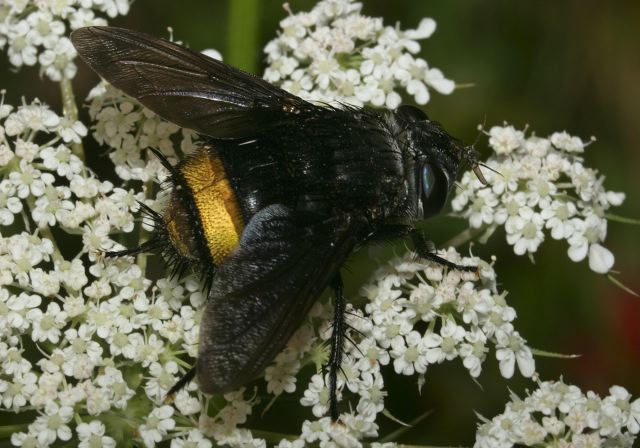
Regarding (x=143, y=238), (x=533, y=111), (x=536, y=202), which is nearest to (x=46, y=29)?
(x=143, y=238)

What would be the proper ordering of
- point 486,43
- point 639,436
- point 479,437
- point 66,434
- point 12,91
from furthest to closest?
1. point 486,43
2. point 12,91
3. point 639,436
4. point 479,437
5. point 66,434

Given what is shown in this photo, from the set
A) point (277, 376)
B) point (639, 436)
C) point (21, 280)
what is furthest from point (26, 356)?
point (639, 436)

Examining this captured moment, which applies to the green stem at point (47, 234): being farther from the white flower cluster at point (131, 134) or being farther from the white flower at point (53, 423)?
the white flower at point (53, 423)

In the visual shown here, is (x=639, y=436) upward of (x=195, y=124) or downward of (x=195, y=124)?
downward

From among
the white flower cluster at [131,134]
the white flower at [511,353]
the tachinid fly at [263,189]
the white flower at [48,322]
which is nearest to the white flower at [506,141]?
the tachinid fly at [263,189]

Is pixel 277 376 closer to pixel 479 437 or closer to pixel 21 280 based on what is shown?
pixel 479 437

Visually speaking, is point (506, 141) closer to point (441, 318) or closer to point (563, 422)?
point (441, 318)

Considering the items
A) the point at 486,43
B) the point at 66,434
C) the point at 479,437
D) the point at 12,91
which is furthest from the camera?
the point at 486,43
